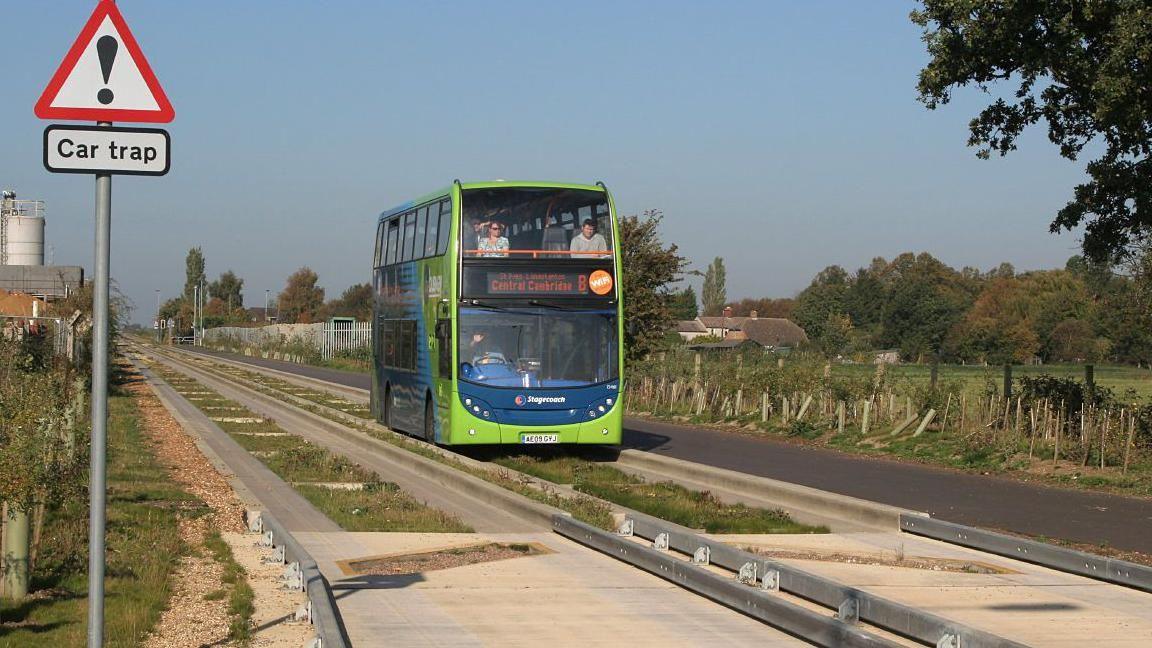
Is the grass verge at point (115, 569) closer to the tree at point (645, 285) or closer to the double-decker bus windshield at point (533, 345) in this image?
the double-decker bus windshield at point (533, 345)

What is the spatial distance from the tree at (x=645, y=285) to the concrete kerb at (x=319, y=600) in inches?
1139

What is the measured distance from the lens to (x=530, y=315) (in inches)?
866

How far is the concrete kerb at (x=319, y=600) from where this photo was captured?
297 inches

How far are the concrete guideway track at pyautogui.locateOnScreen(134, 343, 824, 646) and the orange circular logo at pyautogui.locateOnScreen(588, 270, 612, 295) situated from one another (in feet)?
31.2

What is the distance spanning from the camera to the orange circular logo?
72.3 feet

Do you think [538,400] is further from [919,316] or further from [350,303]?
[350,303]

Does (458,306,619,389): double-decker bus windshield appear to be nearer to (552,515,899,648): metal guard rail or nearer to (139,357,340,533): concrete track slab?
(139,357,340,533): concrete track slab

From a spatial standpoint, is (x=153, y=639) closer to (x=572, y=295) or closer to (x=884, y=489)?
(x=884, y=489)

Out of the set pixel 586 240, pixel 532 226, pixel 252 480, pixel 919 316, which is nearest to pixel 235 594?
pixel 252 480

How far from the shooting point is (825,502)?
15617 mm

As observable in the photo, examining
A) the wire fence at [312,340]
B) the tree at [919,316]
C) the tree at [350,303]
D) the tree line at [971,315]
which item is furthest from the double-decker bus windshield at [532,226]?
the tree at [350,303]

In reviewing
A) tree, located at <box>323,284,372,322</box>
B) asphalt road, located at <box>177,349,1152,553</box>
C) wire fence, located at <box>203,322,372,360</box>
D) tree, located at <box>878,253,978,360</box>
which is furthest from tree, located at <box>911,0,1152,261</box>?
tree, located at <box>323,284,372,322</box>

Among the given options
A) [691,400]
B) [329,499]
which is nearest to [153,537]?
[329,499]

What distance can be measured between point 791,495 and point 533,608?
7.70 meters
